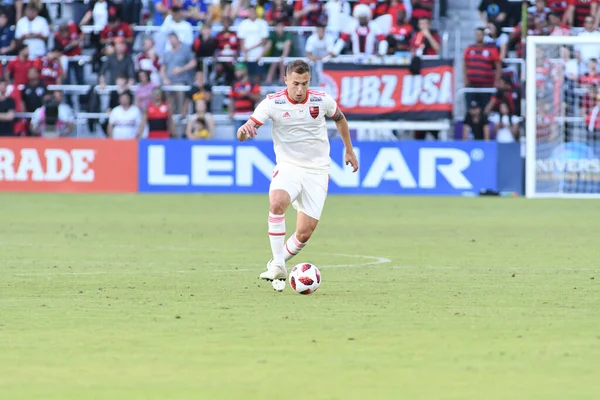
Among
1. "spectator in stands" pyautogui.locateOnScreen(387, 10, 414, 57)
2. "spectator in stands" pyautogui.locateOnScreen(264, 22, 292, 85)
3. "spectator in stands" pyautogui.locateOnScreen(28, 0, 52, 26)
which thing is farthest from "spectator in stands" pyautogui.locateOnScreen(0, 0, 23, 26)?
"spectator in stands" pyautogui.locateOnScreen(387, 10, 414, 57)

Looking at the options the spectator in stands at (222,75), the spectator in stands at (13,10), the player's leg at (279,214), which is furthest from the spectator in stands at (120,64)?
the player's leg at (279,214)

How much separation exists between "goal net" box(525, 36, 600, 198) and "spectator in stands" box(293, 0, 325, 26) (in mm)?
5431

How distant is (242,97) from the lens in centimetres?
2820

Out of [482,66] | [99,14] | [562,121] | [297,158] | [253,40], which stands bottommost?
[562,121]

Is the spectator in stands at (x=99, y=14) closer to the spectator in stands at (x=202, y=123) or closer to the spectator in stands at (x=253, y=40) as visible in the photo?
the spectator in stands at (x=253, y=40)

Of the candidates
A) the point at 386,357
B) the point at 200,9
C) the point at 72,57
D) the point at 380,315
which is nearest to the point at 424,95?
the point at 200,9

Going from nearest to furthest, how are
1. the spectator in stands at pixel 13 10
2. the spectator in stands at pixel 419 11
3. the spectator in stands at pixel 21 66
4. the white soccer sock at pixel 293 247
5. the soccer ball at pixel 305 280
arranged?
1. the soccer ball at pixel 305 280
2. the white soccer sock at pixel 293 247
3. the spectator in stands at pixel 419 11
4. the spectator in stands at pixel 21 66
5. the spectator in stands at pixel 13 10

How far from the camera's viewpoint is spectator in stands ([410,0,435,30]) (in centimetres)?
2884

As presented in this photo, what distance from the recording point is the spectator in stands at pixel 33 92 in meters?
29.0

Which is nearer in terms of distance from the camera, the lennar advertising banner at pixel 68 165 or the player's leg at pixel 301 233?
the player's leg at pixel 301 233

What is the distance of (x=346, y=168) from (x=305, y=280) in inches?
664

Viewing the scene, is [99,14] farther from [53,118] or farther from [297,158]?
[297,158]

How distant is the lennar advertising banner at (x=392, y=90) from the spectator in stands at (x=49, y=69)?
20.5ft

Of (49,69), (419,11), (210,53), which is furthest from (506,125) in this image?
(49,69)
